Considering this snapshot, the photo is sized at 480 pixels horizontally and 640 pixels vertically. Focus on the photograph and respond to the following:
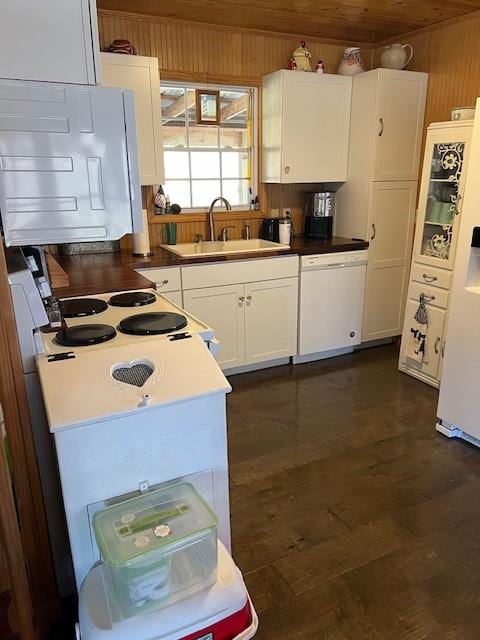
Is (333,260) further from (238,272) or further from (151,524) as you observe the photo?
(151,524)

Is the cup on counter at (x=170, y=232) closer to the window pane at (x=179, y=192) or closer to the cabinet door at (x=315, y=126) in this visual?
the window pane at (x=179, y=192)

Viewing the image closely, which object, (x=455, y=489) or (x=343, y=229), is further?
(x=343, y=229)

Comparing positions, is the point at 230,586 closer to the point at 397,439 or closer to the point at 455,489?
the point at 455,489

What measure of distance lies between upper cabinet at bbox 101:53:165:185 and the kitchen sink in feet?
1.76

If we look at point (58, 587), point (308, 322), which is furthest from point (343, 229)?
point (58, 587)

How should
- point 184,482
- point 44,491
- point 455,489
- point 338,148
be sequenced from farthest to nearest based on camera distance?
point 338,148 → point 455,489 → point 44,491 → point 184,482

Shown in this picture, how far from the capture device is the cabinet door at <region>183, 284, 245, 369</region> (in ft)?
10.7

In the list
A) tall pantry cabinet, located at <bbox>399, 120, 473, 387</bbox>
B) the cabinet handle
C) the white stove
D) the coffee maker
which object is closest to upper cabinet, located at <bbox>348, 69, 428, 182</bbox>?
the coffee maker

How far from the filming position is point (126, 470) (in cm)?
140

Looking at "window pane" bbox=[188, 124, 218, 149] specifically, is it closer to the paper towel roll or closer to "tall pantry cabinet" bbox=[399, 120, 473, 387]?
the paper towel roll

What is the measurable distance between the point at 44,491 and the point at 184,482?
51cm

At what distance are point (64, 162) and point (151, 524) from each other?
101cm

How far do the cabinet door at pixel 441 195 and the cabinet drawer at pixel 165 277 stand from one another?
1.71 m

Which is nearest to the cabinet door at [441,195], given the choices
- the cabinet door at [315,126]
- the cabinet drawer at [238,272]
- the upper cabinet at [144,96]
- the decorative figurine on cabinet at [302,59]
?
the cabinet door at [315,126]
